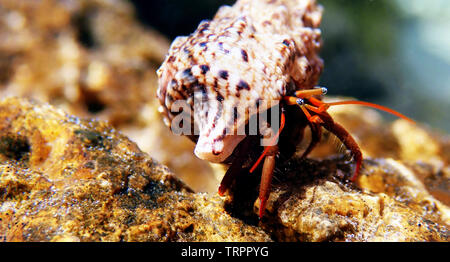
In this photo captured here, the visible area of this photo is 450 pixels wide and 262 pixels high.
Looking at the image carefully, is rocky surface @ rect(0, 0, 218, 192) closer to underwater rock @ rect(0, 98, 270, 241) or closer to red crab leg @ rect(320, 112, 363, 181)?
underwater rock @ rect(0, 98, 270, 241)

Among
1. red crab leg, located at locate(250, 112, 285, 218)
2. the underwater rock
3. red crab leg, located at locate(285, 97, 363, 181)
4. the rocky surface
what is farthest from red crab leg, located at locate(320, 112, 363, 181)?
the rocky surface

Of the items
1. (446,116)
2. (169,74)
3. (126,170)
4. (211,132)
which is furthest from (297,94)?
(446,116)

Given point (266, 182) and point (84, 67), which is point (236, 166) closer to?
point (266, 182)

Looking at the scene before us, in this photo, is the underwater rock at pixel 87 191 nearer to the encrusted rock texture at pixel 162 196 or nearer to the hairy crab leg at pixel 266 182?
the encrusted rock texture at pixel 162 196


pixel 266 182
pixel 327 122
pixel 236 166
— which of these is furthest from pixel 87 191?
pixel 327 122

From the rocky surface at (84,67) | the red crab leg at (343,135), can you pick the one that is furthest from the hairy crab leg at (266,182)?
the rocky surface at (84,67)

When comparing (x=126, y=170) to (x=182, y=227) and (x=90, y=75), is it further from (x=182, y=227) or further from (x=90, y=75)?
(x=90, y=75)
